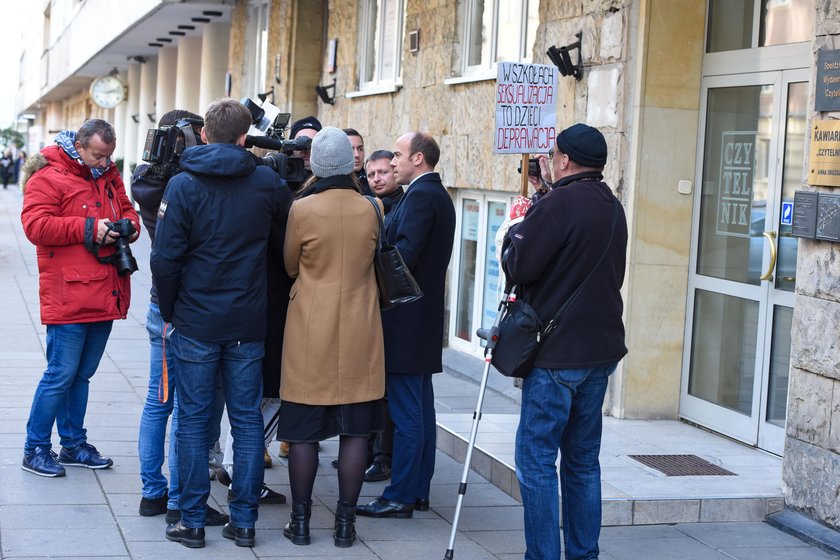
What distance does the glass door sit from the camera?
7031 millimetres

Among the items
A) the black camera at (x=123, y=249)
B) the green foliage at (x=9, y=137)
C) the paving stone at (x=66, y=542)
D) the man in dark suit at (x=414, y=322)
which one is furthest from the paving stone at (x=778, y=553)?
the green foliage at (x=9, y=137)

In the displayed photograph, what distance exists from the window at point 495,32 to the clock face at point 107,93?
758 inches

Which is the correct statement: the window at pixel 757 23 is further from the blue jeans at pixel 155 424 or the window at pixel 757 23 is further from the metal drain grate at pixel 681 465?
the blue jeans at pixel 155 424

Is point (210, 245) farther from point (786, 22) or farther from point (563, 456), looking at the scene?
point (786, 22)

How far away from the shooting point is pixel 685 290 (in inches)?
311

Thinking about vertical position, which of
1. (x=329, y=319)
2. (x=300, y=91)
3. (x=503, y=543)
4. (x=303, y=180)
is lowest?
(x=503, y=543)

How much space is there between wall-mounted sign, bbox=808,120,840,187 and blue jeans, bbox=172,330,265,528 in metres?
2.90

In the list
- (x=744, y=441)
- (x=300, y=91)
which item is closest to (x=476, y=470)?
(x=744, y=441)

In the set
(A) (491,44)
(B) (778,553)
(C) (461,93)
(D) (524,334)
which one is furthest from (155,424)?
(A) (491,44)

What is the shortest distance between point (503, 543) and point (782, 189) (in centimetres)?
292

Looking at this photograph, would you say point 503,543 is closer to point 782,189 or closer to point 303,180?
point 303,180

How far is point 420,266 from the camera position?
19.7 ft

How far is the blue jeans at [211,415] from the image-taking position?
532 cm

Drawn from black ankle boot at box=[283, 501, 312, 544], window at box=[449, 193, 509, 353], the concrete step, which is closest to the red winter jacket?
black ankle boot at box=[283, 501, 312, 544]
